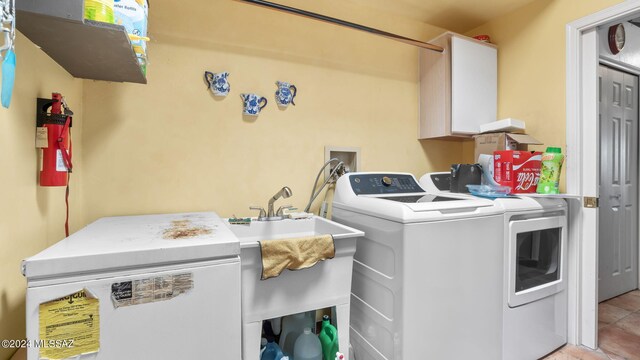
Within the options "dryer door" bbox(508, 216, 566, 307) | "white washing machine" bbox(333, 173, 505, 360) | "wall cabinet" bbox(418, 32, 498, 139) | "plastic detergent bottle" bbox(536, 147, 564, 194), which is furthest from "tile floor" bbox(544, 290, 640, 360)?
"wall cabinet" bbox(418, 32, 498, 139)

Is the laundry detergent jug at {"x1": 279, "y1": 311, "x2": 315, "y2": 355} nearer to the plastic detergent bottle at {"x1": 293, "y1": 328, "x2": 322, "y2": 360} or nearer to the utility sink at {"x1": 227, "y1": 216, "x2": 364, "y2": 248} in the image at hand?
the plastic detergent bottle at {"x1": 293, "y1": 328, "x2": 322, "y2": 360}

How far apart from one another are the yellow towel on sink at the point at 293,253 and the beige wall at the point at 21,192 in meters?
0.78

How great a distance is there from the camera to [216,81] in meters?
1.76

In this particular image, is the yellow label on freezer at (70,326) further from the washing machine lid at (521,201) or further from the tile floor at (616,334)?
the tile floor at (616,334)

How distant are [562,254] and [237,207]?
214 centimetres

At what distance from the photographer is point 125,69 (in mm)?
1325

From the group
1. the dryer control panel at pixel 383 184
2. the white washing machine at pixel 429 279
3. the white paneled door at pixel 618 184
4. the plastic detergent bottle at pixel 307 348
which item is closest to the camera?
the white washing machine at pixel 429 279

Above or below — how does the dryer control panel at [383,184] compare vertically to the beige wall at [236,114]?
below

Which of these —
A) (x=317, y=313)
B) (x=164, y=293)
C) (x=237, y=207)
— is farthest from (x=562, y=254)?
(x=164, y=293)

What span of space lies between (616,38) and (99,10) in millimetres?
3780

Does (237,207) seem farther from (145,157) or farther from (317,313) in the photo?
(317,313)

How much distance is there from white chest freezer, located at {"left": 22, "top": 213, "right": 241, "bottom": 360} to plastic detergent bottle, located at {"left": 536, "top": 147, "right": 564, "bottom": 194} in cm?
193

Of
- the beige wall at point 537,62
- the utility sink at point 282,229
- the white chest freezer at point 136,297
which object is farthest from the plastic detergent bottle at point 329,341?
the beige wall at point 537,62

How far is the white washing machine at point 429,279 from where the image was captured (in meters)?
1.36
